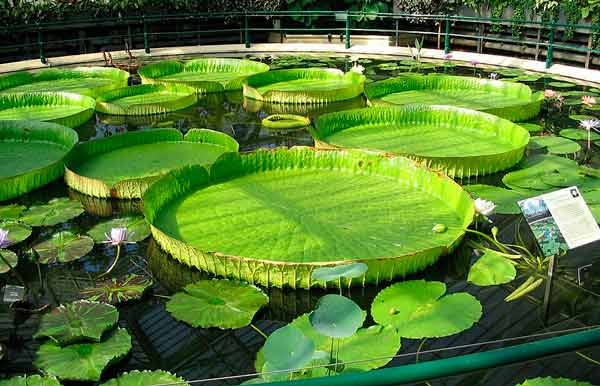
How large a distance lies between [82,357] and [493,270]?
2.00 metres

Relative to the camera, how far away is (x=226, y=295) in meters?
2.84

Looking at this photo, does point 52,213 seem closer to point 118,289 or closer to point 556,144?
point 118,289

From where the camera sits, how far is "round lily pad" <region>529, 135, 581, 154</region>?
15.9 feet

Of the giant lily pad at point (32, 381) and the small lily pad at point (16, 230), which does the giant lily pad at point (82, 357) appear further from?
the small lily pad at point (16, 230)

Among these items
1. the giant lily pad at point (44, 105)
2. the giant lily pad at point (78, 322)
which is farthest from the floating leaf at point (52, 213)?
the giant lily pad at point (44, 105)

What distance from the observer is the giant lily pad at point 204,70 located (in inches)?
324

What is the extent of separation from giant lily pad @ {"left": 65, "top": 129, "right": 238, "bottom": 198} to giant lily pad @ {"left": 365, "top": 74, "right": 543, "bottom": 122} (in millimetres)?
2042

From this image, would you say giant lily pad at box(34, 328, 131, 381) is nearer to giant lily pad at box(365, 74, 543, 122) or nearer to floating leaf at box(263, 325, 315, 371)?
floating leaf at box(263, 325, 315, 371)

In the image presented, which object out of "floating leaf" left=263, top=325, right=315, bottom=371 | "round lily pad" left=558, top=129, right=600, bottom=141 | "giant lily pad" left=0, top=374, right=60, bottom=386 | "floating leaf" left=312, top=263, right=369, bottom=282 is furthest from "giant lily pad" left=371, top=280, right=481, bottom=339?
"round lily pad" left=558, top=129, right=600, bottom=141

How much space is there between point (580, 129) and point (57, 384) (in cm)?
500

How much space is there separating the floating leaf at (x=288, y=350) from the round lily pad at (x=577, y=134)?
14.3 ft

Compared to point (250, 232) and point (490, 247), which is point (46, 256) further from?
point (490, 247)

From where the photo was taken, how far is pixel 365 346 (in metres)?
2.37

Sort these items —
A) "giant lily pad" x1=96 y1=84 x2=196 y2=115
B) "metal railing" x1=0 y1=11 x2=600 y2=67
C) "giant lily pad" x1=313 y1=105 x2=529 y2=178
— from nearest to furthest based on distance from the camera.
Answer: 1. "giant lily pad" x1=313 y1=105 x2=529 y2=178
2. "giant lily pad" x1=96 y1=84 x2=196 y2=115
3. "metal railing" x1=0 y1=11 x2=600 y2=67
